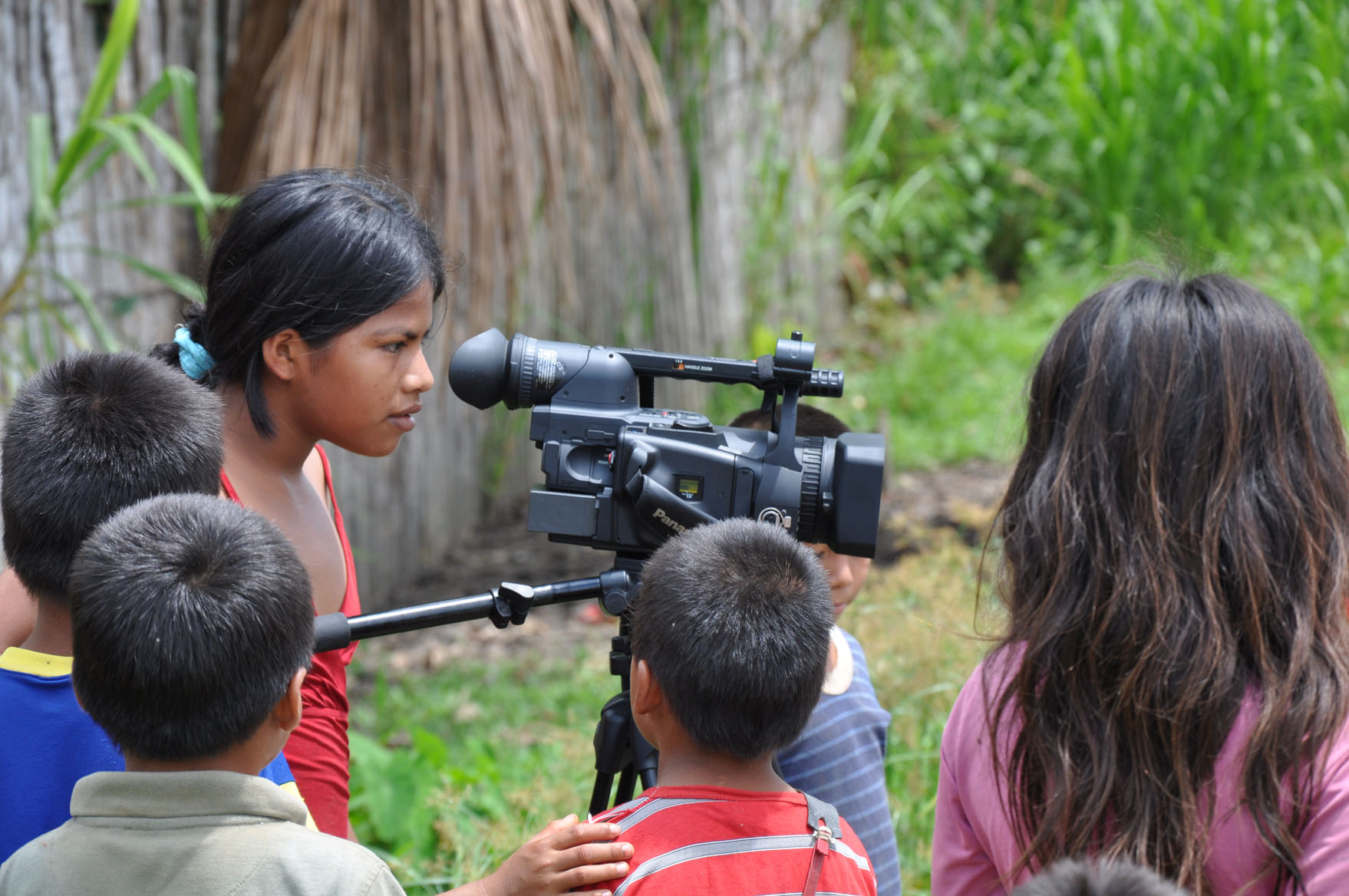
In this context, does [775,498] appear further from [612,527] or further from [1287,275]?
[1287,275]

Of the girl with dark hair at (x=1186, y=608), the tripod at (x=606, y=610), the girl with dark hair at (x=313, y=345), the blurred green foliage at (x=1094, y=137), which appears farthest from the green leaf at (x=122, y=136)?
the blurred green foliage at (x=1094, y=137)

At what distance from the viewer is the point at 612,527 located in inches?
63.0

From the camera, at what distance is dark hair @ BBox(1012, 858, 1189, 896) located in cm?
84

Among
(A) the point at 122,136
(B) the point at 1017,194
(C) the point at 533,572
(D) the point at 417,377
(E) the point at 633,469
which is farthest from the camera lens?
(B) the point at 1017,194

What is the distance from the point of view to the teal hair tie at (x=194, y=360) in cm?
180

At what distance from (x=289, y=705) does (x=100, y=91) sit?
6.86 feet

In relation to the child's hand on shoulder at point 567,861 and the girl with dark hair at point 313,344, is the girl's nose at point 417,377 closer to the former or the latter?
the girl with dark hair at point 313,344

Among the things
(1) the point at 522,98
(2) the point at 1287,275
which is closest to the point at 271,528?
(1) the point at 522,98

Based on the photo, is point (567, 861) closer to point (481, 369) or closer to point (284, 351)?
point (481, 369)

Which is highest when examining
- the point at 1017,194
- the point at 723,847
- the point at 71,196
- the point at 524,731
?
the point at 1017,194

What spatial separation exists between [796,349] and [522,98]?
6.10 feet

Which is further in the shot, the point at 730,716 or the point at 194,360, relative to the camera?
the point at 194,360

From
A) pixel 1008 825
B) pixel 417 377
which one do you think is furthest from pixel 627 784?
pixel 417 377

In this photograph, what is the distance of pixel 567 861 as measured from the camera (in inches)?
50.9
